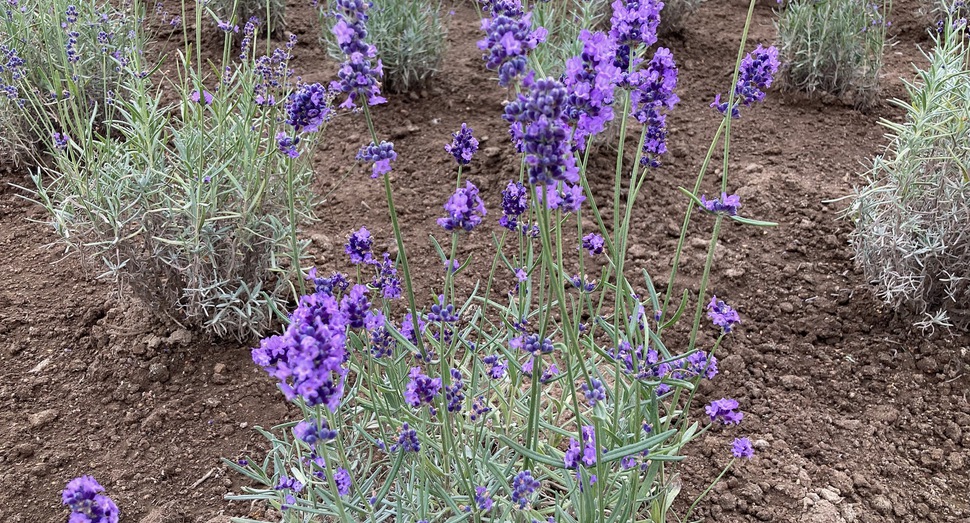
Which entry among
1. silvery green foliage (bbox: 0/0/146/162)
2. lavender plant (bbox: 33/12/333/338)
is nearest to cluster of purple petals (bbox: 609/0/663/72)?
lavender plant (bbox: 33/12/333/338)

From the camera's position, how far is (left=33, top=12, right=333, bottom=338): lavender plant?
8.31 ft

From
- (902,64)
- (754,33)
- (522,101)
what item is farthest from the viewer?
(754,33)

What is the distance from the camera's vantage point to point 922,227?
2738mm

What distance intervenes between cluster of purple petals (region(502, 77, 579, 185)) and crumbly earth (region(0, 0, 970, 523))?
1453 millimetres

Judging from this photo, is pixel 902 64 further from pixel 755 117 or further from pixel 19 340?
pixel 19 340

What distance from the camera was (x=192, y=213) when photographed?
2.52 m

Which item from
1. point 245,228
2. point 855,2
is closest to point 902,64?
point 855,2

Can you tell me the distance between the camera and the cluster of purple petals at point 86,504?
3.71ft

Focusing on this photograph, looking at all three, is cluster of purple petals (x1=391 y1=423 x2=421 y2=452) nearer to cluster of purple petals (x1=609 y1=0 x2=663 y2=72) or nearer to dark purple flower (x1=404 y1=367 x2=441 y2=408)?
dark purple flower (x1=404 y1=367 x2=441 y2=408)

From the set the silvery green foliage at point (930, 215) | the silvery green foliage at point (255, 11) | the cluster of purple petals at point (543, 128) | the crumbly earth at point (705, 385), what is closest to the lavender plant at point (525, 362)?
the cluster of purple petals at point (543, 128)

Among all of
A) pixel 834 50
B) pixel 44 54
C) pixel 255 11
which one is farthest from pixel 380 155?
pixel 255 11

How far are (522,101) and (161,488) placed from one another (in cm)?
179

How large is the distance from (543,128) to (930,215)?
7.12ft

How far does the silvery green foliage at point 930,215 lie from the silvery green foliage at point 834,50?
3.59ft
